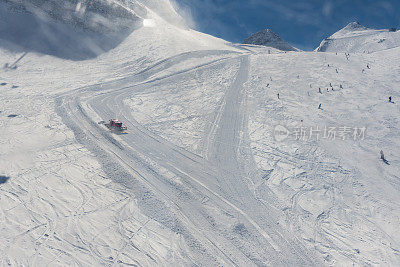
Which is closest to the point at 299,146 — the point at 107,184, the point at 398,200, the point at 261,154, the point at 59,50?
the point at 261,154

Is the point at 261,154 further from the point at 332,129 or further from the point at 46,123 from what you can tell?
the point at 46,123

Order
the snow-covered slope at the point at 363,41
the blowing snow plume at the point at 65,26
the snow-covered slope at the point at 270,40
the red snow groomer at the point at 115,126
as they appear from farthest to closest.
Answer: the snow-covered slope at the point at 270,40 → the snow-covered slope at the point at 363,41 → the blowing snow plume at the point at 65,26 → the red snow groomer at the point at 115,126

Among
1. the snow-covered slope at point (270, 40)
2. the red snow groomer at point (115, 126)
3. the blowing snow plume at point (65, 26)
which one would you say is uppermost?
the snow-covered slope at point (270, 40)

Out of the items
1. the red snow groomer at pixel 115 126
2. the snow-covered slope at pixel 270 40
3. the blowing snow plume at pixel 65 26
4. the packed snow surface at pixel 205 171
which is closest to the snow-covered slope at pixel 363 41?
the snow-covered slope at pixel 270 40

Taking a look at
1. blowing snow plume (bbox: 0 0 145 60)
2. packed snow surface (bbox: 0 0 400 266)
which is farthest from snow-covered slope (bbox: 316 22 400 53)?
blowing snow plume (bbox: 0 0 145 60)

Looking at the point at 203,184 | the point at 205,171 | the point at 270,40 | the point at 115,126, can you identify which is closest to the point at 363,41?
the point at 270,40

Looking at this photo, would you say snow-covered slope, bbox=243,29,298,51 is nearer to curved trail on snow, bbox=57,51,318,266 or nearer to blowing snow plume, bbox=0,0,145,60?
blowing snow plume, bbox=0,0,145,60

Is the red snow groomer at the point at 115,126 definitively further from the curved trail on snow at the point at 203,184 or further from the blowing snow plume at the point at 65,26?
the blowing snow plume at the point at 65,26
